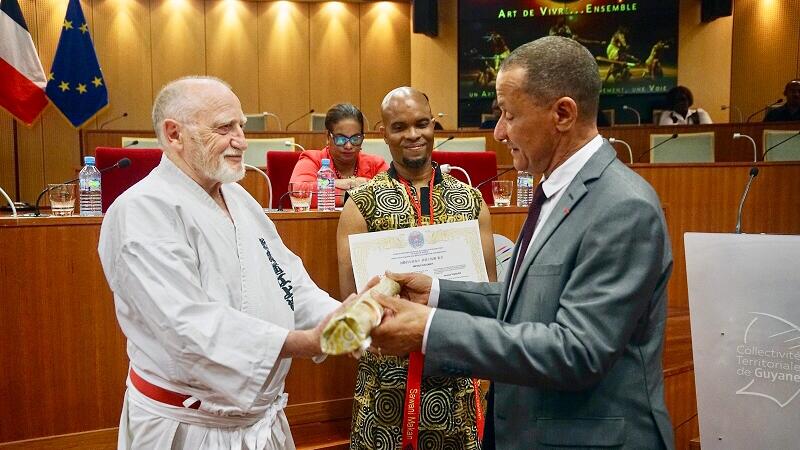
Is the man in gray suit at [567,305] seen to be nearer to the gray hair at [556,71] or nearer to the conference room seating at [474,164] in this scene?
the gray hair at [556,71]

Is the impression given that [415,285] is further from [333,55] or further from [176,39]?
[333,55]

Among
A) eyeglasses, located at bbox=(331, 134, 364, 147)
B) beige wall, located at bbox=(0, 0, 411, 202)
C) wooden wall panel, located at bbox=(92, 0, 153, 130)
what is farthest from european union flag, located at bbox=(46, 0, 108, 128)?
eyeglasses, located at bbox=(331, 134, 364, 147)

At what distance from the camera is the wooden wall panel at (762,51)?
10.3 m

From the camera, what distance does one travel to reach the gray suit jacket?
1.34m

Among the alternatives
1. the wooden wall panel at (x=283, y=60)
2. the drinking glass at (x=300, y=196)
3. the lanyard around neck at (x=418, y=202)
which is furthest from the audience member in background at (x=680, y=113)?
the lanyard around neck at (x=418, y=202)

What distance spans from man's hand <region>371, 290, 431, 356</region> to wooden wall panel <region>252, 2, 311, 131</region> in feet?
33.1

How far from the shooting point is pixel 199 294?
1.73 meters

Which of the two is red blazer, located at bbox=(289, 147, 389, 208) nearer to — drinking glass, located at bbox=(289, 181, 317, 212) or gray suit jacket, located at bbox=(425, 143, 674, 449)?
drinking glass, located at bbox=(289, 181, 317, 212)

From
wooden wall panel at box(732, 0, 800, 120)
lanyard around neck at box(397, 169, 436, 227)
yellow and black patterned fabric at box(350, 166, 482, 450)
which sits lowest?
yellow and black patterned fabric at box(350, 166, 482, 450)

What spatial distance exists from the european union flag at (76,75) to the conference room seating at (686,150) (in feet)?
19.0

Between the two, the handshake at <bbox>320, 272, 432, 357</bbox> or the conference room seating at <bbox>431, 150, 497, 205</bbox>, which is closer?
the handshake at <bbox>320, 272, 432, 357</bbox>

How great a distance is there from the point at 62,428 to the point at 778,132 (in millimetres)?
6656

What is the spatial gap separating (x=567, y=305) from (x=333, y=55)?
10.6 m

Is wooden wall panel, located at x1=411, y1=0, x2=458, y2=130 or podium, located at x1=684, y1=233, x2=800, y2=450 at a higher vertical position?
wooden wall panel, located at x1=411, y1=0, x2=458, y2=130
